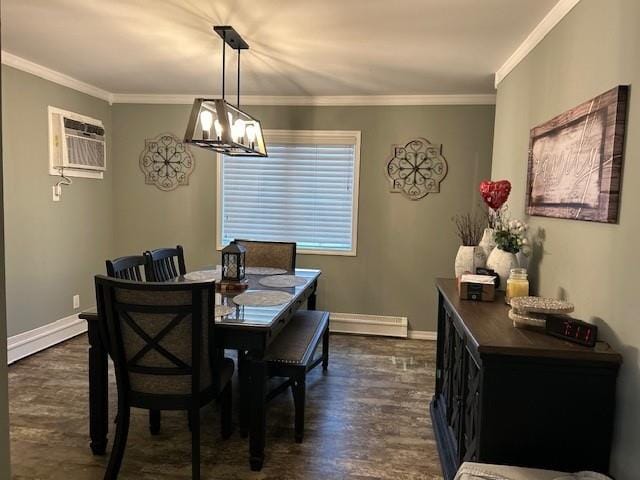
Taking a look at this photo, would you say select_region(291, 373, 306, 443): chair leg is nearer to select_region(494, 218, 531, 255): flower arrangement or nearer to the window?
select_region(494, 218, 531, 255): flower arrangement

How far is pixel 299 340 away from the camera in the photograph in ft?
9.39

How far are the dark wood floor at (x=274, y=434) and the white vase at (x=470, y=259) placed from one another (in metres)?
1.00

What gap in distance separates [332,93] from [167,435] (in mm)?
3169

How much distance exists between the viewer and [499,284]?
2523 mm

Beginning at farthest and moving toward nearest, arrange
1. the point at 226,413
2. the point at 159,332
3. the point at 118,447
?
the point at 226,413 → the point at 118,447 → the point at 159,332

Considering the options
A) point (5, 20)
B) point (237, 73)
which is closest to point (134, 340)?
point (5, 20)

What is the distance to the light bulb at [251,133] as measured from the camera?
126 inches

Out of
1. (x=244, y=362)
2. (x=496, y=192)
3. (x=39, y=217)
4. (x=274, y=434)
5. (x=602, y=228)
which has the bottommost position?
(x=274, y=434)

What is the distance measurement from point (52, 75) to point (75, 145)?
601mm

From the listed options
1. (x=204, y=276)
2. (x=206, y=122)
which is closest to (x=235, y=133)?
(x=206, y=122)

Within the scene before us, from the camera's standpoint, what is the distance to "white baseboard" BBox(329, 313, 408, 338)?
4570mm

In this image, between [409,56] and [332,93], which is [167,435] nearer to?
[409,56]

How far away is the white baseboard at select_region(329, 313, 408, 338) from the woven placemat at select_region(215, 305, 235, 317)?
2.29 meters

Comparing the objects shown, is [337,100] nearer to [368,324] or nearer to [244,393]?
[368,324]
